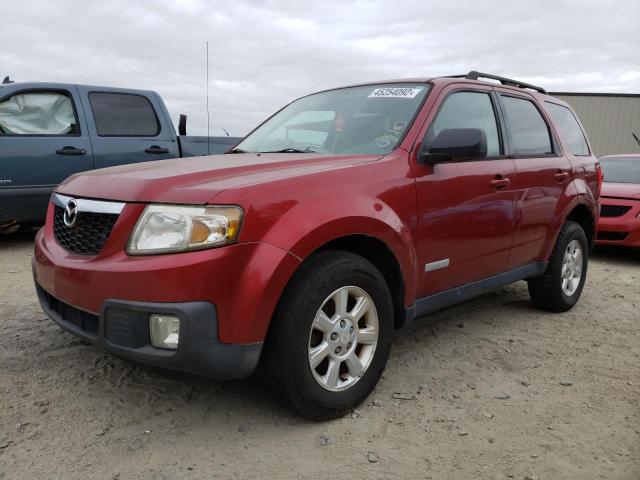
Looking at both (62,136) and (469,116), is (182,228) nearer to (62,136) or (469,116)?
(469,116)

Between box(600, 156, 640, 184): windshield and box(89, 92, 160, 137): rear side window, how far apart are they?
6223mm

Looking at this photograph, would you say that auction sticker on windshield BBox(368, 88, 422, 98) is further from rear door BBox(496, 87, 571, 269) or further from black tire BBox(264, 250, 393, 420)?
black tire BBox(264, 250, 393, 420)

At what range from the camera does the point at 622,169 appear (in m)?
7.84

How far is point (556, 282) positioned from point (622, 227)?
10.4ft

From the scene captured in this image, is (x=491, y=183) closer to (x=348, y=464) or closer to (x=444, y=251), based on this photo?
(x=444, y=251)

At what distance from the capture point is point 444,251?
9.98ft

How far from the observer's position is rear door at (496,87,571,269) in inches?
145

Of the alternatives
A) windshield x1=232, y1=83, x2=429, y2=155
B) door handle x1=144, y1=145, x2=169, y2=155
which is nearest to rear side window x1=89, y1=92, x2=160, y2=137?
door handle x1=144, y1=145, x2=169, y2=155

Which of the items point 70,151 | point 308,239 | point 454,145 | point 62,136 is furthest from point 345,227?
point 62,136

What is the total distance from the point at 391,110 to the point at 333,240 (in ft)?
3.46

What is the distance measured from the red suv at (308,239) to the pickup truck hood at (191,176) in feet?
0.03

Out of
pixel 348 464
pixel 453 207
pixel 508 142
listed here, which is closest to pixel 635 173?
pixel 508 142

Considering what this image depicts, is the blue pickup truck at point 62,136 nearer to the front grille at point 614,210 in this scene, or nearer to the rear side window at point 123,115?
the rear side window at point 123,115

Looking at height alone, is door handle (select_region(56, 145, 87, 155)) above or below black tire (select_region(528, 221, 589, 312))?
above
